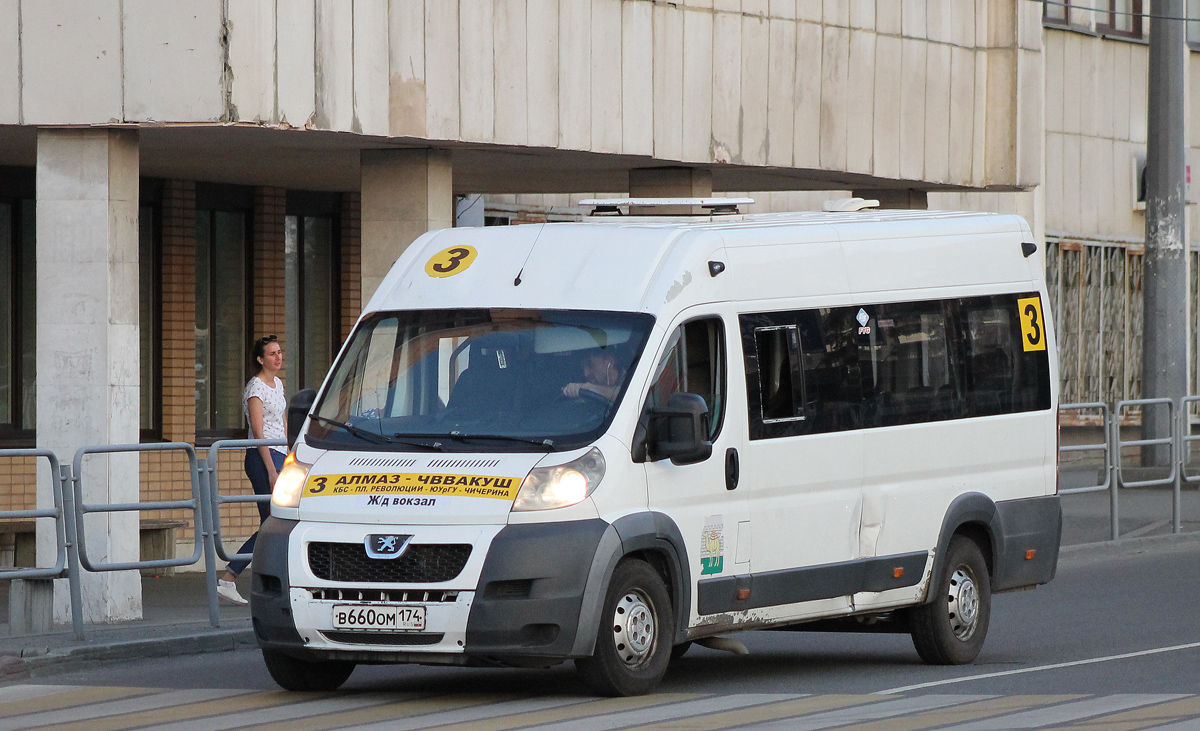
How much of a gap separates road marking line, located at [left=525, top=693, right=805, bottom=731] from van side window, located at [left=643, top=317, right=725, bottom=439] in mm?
1244

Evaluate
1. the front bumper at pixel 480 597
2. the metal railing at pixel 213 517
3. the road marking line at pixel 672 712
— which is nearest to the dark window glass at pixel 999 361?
the road marking line at pixel 672 712

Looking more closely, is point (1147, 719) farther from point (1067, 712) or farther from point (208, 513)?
point (208, 513)

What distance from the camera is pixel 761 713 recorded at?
9539mm

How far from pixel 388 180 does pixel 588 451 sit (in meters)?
6.83

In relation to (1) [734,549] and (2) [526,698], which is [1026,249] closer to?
(1) [734,549]

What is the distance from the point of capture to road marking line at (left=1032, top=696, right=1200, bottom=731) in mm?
9008

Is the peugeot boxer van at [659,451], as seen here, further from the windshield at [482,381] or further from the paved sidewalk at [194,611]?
the paved sidewalk at [194,611]

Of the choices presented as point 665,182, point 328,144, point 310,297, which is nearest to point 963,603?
point 328,144

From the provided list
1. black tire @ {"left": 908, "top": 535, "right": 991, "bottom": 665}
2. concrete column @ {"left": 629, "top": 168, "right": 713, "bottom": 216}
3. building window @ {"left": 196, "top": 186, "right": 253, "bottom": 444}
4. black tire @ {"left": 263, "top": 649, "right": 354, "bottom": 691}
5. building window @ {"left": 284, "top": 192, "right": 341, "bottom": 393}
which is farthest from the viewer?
building window @ {"left": 284, "top": 192, "right": 341, "bottom": 393}

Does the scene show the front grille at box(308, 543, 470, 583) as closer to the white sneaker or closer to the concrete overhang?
the white sneaker

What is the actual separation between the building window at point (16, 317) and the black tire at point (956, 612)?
9546 millimetres

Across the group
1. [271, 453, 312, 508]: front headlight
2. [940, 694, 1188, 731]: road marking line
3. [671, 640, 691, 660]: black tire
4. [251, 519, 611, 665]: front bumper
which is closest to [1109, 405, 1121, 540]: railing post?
[671, 640, 691, 660]: black tire

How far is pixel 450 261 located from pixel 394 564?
1.88 metres

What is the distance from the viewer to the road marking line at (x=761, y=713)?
358 inches
